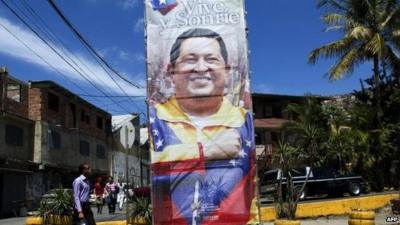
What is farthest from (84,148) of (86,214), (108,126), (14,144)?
(86,214)

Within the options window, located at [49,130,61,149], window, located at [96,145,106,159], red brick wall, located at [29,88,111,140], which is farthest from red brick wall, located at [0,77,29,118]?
window, located at [96,145,106,159]

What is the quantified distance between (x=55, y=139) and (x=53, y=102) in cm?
269

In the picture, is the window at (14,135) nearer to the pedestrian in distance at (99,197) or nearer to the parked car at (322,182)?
the pedestrian in distance at (99,197)

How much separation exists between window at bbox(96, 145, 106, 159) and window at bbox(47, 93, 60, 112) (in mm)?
10364

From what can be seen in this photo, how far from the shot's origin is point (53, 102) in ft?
143

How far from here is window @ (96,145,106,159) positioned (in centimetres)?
5397

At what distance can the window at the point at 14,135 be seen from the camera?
3550cm

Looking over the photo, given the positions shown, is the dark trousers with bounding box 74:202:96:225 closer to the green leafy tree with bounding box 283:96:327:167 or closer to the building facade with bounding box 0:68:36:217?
the green leafy tree with bounding box 283:96:327:167

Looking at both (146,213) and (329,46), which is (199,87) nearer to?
(146,213)

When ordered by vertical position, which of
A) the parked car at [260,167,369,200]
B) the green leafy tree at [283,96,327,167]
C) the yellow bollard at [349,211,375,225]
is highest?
the green leafy tree at [283,96,327,167]

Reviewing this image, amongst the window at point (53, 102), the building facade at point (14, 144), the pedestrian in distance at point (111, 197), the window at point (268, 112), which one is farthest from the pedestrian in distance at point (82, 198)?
the window at point (268, 112)

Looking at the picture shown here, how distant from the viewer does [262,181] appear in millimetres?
28656

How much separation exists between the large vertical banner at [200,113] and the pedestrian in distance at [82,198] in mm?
1479

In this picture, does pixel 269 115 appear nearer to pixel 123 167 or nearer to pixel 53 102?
pixel 123 167
